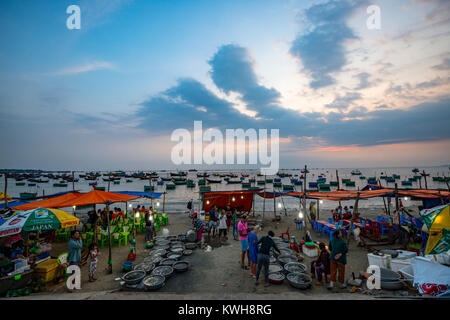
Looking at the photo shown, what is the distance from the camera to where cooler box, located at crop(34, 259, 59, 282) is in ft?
20.1

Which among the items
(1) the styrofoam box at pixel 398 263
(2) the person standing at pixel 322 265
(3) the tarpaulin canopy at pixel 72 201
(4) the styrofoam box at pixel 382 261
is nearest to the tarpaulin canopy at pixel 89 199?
(3) the tarpaulin canopy at pixel 72 201

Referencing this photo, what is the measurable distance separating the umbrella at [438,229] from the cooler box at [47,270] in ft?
39.5

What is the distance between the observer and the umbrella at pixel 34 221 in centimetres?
562

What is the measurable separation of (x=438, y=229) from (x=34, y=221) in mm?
12610

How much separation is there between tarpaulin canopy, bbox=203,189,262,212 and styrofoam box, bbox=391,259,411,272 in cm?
1060

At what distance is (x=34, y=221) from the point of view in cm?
594

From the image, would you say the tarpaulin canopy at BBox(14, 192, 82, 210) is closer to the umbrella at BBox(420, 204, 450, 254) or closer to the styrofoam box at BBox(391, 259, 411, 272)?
the styrofoam box at BBox(391, 259, 411, 272)

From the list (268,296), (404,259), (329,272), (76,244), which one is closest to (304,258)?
(329,272)

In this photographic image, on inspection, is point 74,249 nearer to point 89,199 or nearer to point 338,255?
point 89,199

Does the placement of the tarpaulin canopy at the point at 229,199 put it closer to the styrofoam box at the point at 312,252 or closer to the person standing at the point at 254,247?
the styrofoam box at the point at 312,252

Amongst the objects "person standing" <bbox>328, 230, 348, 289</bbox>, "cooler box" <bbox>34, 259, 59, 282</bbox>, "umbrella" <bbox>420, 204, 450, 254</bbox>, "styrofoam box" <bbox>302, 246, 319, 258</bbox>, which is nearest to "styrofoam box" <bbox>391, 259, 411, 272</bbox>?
"umbrella" <bbox>420, 204, 450, 254</bbox>

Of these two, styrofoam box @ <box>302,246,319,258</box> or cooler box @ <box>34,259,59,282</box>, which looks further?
styrofoam box @ <box>302,246,319,258</box>
